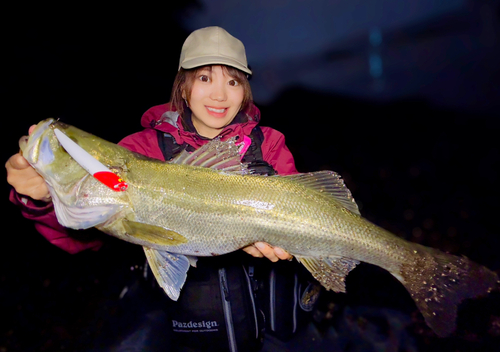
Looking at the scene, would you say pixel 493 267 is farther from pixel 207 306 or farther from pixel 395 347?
pixel 207 306

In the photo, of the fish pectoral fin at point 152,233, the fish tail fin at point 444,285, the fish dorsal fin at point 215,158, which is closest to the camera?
the fish pectoral fin at point 152,233

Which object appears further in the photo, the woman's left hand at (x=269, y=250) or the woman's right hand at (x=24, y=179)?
the woman's left hand at (x=269, y=250)

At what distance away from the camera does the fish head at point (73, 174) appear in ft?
5.50

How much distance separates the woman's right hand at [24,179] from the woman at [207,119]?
34 centimetres

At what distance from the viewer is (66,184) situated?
1.73 m

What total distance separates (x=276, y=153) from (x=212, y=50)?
39.0 inches

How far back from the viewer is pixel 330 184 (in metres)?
1.98

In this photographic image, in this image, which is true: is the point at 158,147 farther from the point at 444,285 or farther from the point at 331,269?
the point at 444,285

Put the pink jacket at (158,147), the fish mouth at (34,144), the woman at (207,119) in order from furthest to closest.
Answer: the woman at (207,119)
the pink jacket at (158,147)
the fish mouth at (34,144)

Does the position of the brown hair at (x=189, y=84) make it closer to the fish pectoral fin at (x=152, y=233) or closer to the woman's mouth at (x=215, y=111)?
the woman's mouth at (x=215, y=111)

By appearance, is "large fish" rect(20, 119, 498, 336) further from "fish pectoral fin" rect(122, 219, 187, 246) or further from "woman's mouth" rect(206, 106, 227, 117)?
"woman's mouth" rect(206, 106, 227, 117)

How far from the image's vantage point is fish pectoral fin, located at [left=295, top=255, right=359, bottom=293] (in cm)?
192

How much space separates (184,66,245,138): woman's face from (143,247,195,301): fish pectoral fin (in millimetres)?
1102

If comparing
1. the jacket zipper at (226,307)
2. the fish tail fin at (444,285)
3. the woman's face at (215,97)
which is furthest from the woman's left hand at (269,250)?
the woman's face at (215,97)
